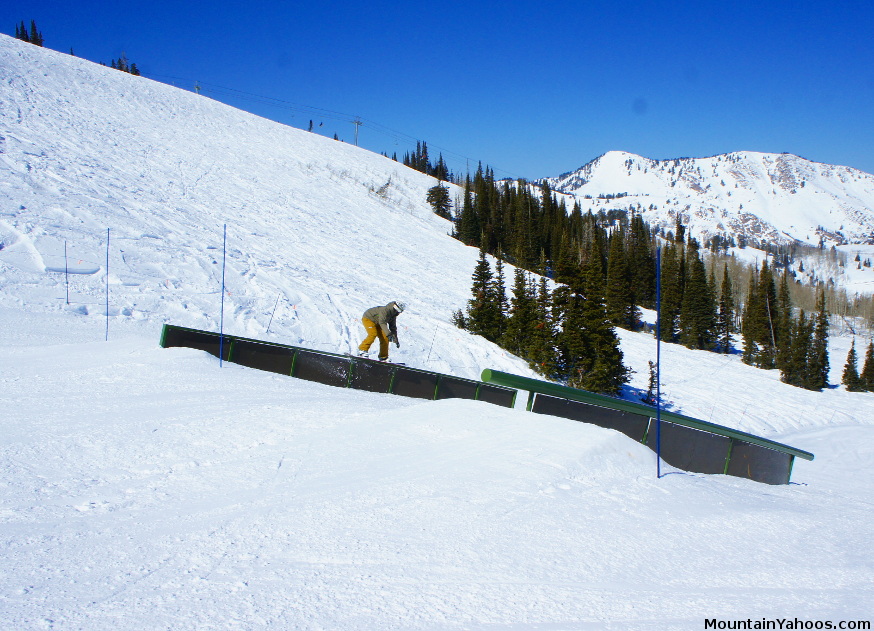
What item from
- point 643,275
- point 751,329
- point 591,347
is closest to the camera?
point 591,347

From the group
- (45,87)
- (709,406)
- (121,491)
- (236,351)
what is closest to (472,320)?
(709,406)

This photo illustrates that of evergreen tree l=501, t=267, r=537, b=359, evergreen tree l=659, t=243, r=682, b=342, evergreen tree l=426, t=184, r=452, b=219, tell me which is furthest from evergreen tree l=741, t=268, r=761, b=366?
evergreen tree l=501, t=267, r=537, b=359

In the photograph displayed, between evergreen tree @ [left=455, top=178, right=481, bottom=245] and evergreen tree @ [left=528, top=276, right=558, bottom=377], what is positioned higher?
evergreen tree @ [left=455, top=178, right=481, bottom=245]

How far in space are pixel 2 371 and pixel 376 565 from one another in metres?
7.84

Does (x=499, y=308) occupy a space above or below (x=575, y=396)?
above

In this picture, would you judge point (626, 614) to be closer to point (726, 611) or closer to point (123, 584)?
point (726, 611)

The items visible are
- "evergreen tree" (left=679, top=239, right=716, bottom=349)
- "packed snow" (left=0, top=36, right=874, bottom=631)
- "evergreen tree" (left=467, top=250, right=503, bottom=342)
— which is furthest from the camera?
"evergreen tree" (left=679, top=239, right=716, bottom=349)

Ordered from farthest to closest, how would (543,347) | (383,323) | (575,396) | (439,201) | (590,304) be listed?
(439,201), (590,304), (543,347), (383,323), (575,396)

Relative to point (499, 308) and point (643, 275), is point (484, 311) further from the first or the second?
point (643, 275)

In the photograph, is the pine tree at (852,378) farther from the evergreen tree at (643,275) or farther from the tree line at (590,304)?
the evergreen tree at (643,275)

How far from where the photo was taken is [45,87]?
4831cm

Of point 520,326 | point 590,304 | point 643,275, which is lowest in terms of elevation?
point 520,326

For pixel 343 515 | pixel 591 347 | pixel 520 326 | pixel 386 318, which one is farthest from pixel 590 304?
pixel 343 515

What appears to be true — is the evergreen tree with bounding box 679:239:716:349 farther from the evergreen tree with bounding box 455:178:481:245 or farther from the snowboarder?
the snowboarder
